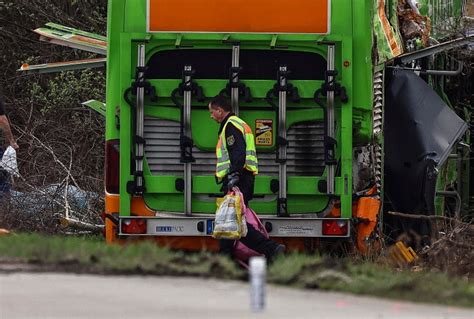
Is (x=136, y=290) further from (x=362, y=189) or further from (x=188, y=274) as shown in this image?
(x=362, y=189)

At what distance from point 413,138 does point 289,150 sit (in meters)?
2.02

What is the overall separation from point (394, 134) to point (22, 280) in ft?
18.6

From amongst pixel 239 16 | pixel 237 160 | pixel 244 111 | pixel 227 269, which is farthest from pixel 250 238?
pixel 227 269

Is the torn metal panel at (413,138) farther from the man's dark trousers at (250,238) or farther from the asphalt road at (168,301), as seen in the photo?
the asphalt road at (168,301)

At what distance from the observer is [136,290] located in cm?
729

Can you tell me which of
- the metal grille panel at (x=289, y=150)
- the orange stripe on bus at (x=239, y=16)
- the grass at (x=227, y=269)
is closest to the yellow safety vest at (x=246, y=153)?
the metal grille panel at (x=289, y=150)

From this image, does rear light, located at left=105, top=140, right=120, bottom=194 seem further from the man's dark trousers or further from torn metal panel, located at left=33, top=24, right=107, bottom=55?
torn metal panel, located at left=33, top=24, right=107, bottom=55

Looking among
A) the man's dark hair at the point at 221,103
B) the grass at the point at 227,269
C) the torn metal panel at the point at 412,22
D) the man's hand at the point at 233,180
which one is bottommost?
the grass at the point at 227,269

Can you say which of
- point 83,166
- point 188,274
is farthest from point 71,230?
point 188,274

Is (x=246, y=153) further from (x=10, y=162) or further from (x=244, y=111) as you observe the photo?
(x=10, y=162)

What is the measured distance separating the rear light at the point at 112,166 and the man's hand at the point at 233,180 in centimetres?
119

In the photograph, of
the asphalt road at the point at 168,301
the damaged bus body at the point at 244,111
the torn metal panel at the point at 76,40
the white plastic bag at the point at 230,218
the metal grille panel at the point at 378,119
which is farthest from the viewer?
the torn metal panel at the point at 76,40

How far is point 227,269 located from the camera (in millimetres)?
7973

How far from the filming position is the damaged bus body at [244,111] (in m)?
10.4
